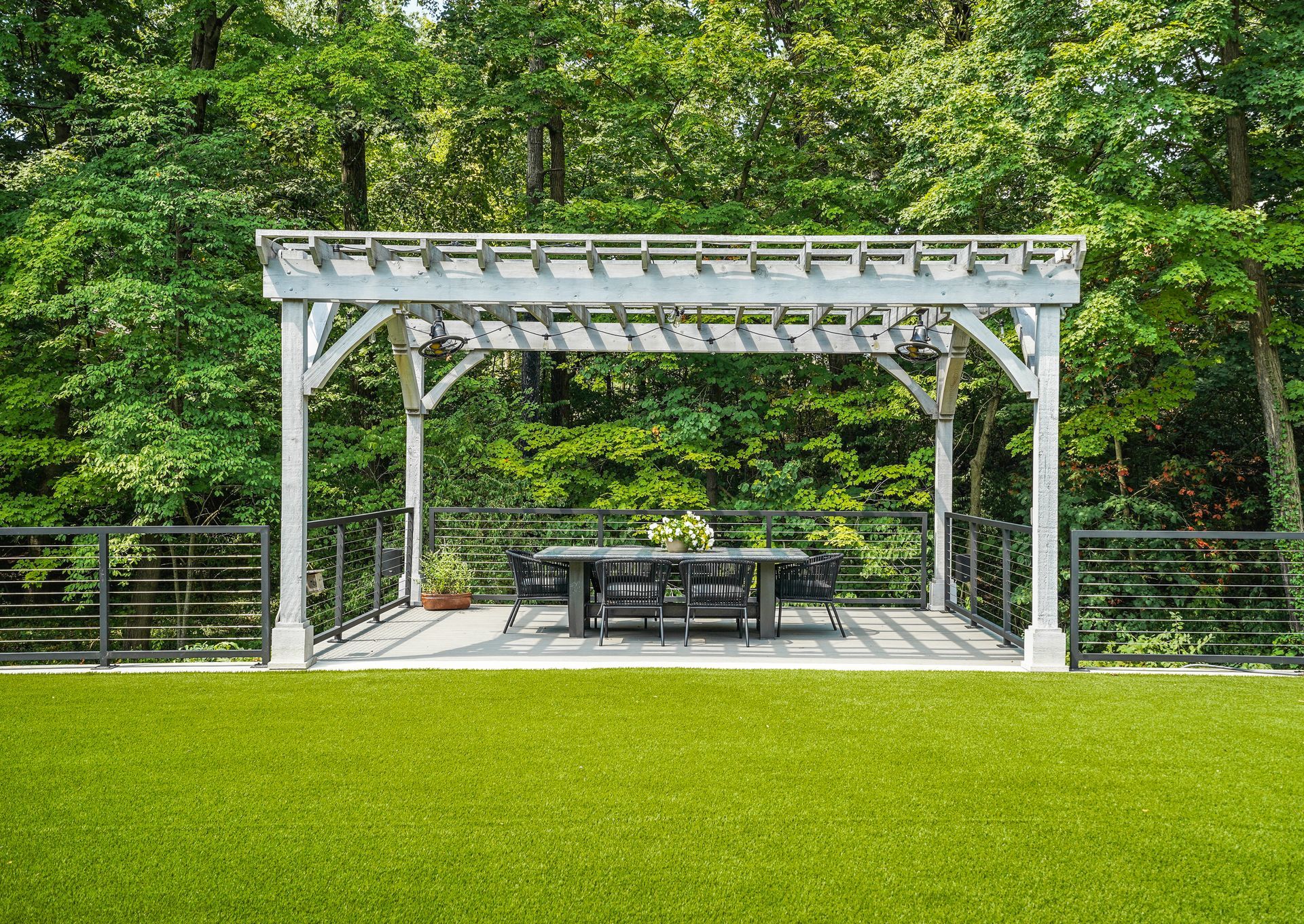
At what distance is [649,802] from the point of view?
11.8ft

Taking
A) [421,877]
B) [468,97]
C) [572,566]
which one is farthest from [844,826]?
[468,97]

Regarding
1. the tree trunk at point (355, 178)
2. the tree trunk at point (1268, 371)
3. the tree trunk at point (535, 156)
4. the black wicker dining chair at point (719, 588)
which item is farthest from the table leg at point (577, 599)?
the tree trunk at point (355, 178)

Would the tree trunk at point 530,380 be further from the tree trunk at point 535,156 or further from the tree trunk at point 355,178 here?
the tree trunk at point 355,178

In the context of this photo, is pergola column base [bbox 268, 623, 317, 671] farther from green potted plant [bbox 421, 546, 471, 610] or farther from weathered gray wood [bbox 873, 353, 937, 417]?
weathered gray wood [bbox 873, 353, 937, 417]

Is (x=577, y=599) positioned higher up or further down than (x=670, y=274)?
further down

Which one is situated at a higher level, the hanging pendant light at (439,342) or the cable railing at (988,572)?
the hanging pendant light at (439,342)

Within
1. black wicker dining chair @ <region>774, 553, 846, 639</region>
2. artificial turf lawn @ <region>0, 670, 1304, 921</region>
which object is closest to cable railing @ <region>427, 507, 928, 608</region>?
black wicker dining chair @ <region>774, 553, 846, 639</region>

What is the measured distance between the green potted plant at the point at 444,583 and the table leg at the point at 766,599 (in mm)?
3147

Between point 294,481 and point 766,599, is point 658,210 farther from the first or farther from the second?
point 294,481

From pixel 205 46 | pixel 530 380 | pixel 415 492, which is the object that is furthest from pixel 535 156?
pixel 415 492

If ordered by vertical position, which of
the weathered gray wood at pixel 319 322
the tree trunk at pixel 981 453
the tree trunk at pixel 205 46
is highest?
the tree trunk at pixel 205 46

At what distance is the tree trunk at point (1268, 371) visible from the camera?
9.90 metres

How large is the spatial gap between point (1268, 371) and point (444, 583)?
30.8 feet

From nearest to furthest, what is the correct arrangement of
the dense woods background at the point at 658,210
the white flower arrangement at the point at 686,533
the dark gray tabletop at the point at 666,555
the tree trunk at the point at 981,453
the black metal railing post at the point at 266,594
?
the black metal railing post at the point at 266,594 < the dark gray tabletop at the point at 666,555 < the white flower arrangement at the point at 686,533 < the dense woods background at the point at 658,210 < the tree trunk at the point at 981,453
